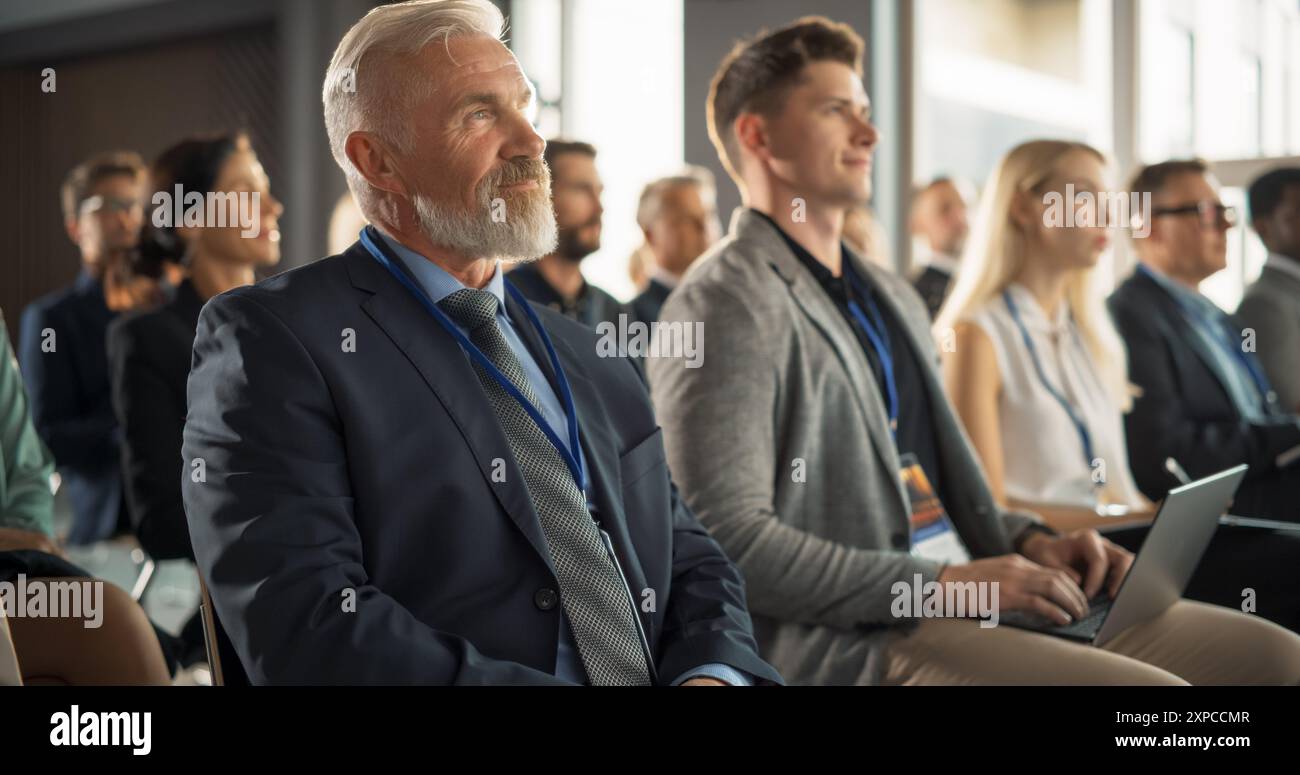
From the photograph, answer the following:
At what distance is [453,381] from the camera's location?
1400 mm

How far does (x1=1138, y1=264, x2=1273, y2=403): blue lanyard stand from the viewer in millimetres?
3414

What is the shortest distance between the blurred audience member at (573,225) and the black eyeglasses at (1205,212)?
176 centimetres

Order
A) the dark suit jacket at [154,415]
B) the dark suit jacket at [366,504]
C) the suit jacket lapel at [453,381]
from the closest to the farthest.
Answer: the dark suit jacket at [366,504]
the suit jacket lapel at [453,381]
the dark suit jacket at [154,415]

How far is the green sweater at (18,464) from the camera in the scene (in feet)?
6.67

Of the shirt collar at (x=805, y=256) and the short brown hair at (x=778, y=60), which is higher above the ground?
the short brown hair at (x=778, y=60)

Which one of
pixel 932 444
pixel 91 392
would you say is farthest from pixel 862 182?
pixel 91 392

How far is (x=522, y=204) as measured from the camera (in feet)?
5.01

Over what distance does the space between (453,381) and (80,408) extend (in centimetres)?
240

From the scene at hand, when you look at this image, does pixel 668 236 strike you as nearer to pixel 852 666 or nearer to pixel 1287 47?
pixel 852 666

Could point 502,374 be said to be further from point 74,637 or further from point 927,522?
point 927,522

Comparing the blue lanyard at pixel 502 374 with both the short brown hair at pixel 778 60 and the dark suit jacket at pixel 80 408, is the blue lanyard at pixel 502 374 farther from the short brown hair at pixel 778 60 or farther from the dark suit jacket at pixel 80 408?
the dark suit jacket at pixel 80 408

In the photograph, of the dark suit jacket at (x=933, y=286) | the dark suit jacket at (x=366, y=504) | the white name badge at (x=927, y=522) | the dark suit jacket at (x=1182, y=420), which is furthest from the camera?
the dark suit jacket at (x=933, y=286)

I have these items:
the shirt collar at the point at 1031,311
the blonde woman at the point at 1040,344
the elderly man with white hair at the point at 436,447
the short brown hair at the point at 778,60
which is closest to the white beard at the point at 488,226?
the elderly man with white hair at the point at 436,447

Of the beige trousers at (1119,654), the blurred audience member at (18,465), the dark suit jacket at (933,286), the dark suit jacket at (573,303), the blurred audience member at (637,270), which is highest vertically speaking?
the blurred audience member at (637,270)
